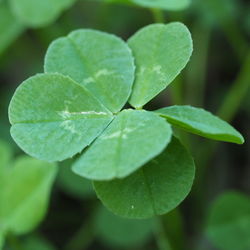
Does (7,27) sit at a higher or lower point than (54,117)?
lower

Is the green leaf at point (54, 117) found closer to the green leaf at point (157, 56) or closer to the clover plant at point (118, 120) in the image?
the clover plant at point (118, 120)

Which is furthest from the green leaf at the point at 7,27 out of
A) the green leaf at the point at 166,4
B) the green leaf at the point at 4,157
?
the green leaf at the point at 166,4

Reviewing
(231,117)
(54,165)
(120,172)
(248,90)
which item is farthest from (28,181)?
(248,90)

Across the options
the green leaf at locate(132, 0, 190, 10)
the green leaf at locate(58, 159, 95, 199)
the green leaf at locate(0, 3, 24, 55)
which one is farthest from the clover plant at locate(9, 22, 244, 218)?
the green leaf at locate(0, 3, 24, 55)

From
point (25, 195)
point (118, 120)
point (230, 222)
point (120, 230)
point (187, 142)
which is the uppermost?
point (118, 120)

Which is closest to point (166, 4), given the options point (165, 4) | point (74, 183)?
point (165, 4)

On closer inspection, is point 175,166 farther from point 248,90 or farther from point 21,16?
point 248,90

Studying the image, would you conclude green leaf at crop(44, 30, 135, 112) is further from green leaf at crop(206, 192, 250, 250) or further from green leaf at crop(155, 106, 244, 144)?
green leaf at crop(206, 192, 250, 250)

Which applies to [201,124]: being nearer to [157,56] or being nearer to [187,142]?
[157,56]
